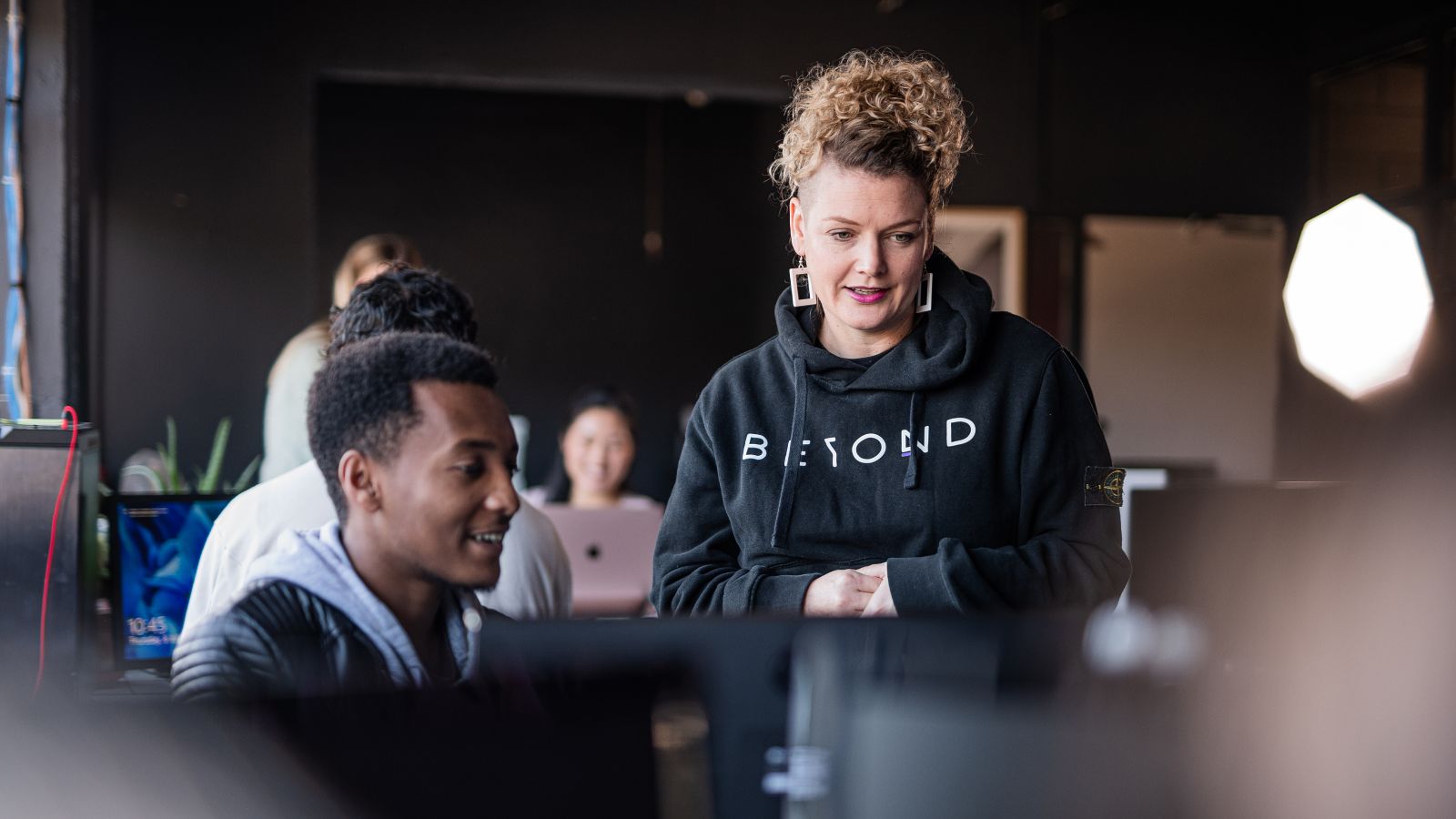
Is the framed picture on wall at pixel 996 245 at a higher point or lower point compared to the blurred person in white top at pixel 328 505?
higher

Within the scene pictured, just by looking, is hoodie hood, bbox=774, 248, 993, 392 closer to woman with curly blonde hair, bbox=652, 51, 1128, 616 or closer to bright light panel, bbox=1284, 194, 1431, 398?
woman with curly blonde hair, bbox=652, 51, 1128, 616

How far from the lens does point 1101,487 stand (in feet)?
4.53

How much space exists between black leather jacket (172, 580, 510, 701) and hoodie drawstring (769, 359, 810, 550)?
0.51 metres

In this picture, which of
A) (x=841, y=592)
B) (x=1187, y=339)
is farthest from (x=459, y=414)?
(x=1187, y=339)

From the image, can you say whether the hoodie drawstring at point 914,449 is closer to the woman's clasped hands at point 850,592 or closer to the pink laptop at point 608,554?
the woman's clasped hands at point 850,592

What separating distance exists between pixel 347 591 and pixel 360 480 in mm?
98

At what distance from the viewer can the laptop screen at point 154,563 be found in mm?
2008

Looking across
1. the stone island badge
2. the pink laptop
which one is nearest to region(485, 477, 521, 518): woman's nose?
the stone island badge

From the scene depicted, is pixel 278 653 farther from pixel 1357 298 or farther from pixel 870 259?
pixel 1357 298

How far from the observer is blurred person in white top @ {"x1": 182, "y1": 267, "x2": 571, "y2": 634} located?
5.06ft

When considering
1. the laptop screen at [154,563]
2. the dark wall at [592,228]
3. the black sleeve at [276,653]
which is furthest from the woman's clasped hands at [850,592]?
the dark wall at [592,228]

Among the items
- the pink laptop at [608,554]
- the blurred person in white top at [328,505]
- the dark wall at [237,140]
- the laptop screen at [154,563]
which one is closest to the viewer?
the blurred person in white top at [328,505]

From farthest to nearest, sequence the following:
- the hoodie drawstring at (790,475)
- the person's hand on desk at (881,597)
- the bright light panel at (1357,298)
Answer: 1. the bright light panel at (1357,298)
2. the hoodie drawstring at (790,475)
3. the person's hand on desk at (881,597)

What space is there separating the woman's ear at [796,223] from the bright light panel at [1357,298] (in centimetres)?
507
